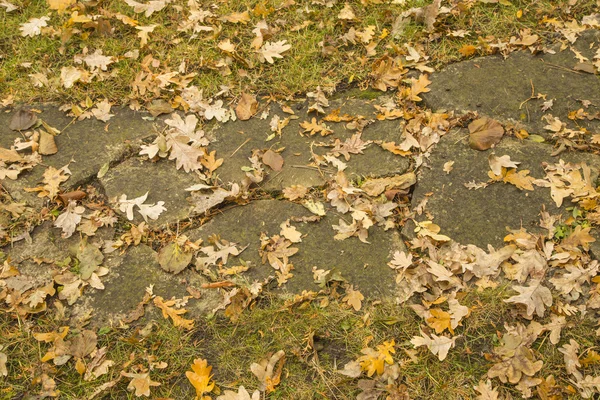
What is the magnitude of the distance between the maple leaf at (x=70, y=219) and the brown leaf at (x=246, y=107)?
1175 mm

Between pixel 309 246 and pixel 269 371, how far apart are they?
716 mm

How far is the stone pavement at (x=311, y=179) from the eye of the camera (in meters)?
2.78

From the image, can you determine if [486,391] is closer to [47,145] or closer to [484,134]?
[484,134]

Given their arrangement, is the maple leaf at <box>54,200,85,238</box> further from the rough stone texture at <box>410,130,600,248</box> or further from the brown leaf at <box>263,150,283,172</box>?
the rough stone texture at <box>410,130,600,248</box>

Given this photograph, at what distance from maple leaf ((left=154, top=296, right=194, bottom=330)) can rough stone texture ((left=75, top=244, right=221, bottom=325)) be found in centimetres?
4

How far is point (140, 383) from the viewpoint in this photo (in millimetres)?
2426

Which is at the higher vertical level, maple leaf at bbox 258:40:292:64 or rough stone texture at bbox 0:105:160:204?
maple leaf at bbox 258:40:292:64

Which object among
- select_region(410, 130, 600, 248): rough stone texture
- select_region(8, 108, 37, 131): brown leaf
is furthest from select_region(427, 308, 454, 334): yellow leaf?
select_region(8, 108, 37, 131): brown leaf

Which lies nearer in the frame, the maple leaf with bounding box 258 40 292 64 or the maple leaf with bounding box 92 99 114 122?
the maple leaf with bounding box 92 99 114 122

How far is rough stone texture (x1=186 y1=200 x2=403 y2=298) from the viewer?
2.72m

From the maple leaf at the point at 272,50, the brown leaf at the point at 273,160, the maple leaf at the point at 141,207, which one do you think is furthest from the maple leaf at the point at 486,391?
the maple leaf at the point at 272,50

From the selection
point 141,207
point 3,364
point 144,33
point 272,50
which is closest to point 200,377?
point 3,364

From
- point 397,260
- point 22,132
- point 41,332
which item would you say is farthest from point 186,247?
point 22,132

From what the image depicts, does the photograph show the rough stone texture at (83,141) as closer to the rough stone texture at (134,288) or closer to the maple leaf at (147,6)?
the rough stone texture at (134,288)
